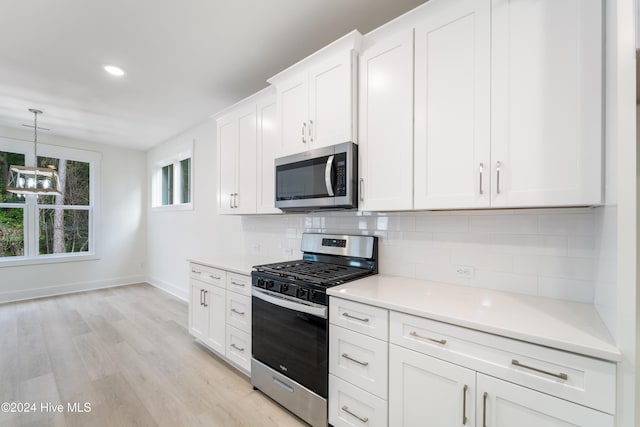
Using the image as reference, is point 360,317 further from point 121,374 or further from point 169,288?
point 169,288

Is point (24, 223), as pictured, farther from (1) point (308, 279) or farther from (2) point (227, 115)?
(1) point (308, 279)

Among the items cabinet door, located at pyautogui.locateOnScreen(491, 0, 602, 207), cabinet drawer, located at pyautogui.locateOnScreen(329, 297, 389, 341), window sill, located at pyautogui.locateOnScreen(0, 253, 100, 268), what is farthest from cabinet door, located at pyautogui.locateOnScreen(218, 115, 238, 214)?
window sill, located at pyautogui.locateOnScreen(0, 253, 100, 268)

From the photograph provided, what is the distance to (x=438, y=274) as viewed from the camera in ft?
6.21

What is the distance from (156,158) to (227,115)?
331 cm

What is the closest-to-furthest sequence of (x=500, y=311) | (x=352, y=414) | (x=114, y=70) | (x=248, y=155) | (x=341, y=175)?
(x=500, y=311) → (x=352, y=414) → (x=341, y=175) → (x=114, y=70) → (x=248, y=155)

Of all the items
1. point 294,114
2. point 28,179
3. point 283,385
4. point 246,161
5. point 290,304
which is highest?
point 294,114

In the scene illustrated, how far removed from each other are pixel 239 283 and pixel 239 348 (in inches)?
21.9

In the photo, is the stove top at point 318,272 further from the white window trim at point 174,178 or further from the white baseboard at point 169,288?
the white baseboard at point 169,288

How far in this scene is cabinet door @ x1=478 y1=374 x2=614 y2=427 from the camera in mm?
1000

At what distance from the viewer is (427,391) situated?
134cm

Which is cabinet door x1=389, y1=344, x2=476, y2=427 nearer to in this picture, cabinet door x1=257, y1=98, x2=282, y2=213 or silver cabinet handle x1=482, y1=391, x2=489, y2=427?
silver cabinet handle x1=482, y1=391, x2=489, y2=427

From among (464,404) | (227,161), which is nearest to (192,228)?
(227,161)

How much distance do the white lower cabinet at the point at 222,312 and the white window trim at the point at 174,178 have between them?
2.02 meters

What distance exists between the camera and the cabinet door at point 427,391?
4.06 ft
